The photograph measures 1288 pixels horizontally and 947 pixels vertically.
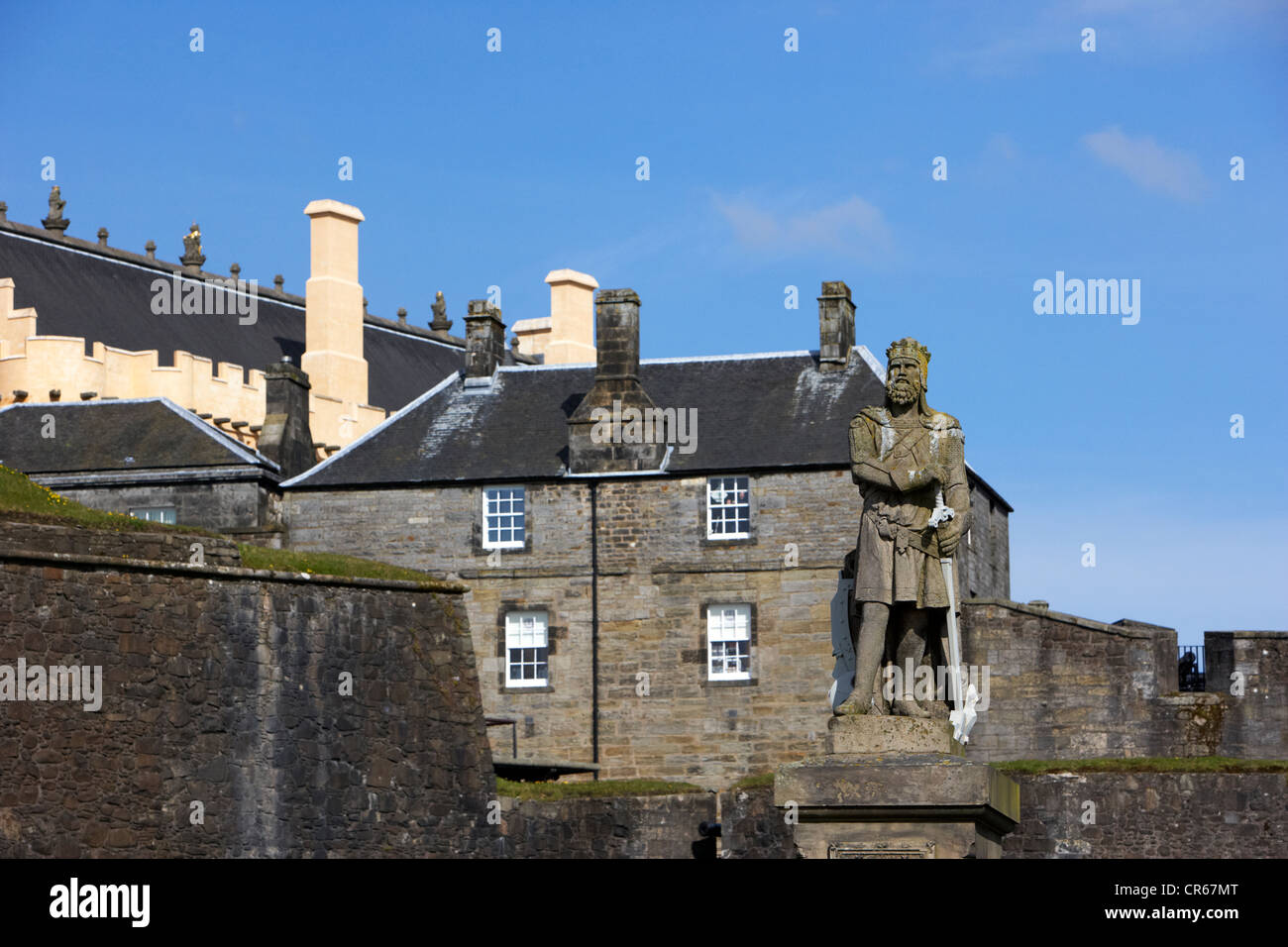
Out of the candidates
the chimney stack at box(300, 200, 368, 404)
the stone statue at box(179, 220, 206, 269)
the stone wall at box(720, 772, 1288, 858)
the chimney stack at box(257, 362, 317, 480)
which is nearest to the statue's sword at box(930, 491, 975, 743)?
the stone wall at box(720, 772, 1288, 858)

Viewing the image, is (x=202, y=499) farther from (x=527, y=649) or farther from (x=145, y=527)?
(x=145, y=527)

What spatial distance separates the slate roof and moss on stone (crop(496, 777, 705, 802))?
75.7 feet

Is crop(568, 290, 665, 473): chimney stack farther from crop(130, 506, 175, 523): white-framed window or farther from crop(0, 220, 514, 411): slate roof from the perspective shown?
crop(0, 220, 514, 411): slate roof

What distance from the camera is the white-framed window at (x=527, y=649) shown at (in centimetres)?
3947

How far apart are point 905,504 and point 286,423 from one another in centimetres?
3132

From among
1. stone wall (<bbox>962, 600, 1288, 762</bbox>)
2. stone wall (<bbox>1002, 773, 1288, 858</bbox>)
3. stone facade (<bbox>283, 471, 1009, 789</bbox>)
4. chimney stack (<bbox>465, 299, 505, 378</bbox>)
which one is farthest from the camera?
chimney stack (<bbox>465, 299, 505, 378</bbox>)

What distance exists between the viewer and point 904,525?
1266cm

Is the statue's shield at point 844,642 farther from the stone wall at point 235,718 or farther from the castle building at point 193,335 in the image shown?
the castle building at point 193,335

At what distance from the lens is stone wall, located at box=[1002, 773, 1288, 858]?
26.9 metres

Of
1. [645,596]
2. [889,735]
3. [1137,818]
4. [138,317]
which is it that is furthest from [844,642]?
[138,317]

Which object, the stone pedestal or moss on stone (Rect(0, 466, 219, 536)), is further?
moss on stone (Rect(0, 466, 219, 536))

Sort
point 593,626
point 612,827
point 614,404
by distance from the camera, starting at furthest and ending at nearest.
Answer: point 614,404
point 593,626
point 612,827

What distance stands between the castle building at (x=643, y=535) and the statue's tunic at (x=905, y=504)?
25.0 m
